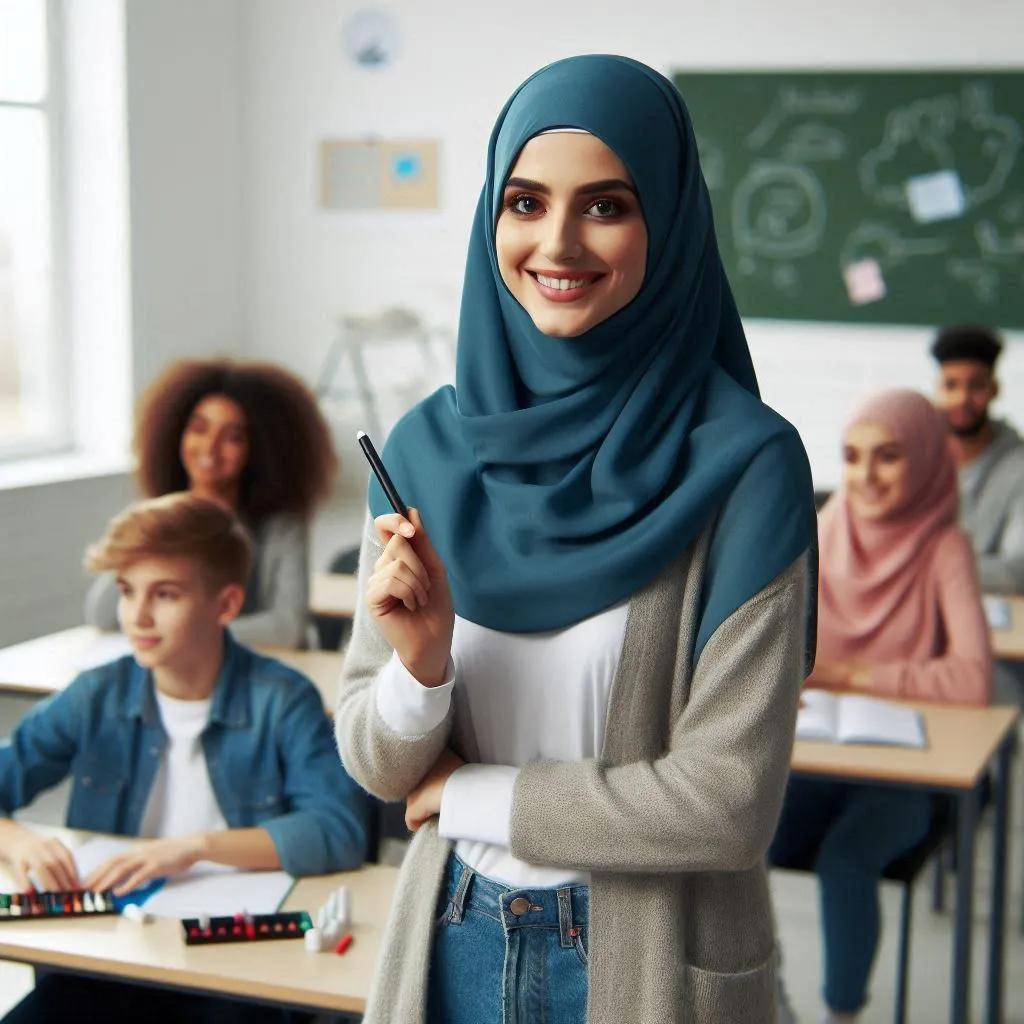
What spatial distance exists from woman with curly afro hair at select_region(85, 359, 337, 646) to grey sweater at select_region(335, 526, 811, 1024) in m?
2.23

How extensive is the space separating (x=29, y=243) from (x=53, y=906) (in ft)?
12.8

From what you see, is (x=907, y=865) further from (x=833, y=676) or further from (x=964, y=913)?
(x=833, y=676)

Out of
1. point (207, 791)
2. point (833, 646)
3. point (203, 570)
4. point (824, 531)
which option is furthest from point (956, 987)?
point (203, 570)

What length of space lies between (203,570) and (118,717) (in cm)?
28

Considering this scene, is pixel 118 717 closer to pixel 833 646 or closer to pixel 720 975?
pixel 720 975

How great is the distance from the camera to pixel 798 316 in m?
5.70

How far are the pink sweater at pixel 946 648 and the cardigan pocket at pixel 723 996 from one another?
6.02 ft

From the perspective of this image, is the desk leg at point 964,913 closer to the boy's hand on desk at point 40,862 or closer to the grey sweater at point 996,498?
the boy's hand on desk at point 40,862

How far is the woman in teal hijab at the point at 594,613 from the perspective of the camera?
113 centimetres

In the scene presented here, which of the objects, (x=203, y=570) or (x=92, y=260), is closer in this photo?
(x=203, y=570)

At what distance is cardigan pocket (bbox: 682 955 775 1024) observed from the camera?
1.17 meters

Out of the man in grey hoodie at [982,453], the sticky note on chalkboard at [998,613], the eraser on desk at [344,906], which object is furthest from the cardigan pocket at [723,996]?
the man in grey hoodie at [982,453]

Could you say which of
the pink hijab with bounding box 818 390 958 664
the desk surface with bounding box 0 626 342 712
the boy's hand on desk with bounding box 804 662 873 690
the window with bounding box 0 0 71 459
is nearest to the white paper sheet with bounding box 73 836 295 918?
the desk surface with bounding box 0 626 342 712

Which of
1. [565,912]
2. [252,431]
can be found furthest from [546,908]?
[252,431]
